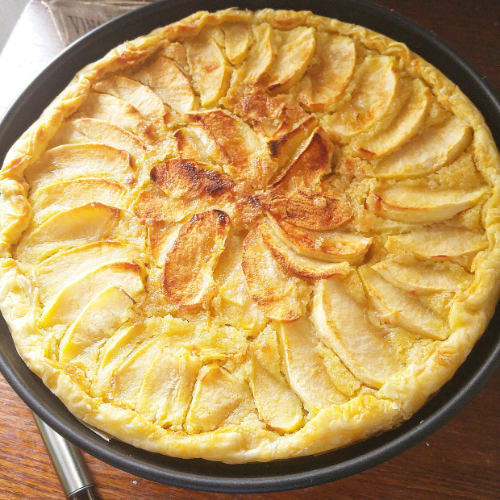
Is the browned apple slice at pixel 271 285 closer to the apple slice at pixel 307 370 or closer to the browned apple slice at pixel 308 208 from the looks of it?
the apple slice at pixel 307 370

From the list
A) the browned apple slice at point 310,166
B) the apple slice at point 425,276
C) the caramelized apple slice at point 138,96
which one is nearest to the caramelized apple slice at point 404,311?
the apple slice at point 425,276

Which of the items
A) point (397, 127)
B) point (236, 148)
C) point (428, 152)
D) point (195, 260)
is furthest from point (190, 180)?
point (428, 152)

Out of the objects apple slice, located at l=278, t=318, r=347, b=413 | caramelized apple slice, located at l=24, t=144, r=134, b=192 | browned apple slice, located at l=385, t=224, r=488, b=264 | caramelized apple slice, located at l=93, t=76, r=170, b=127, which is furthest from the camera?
caramelized apple slice, located at l=93, t=76, r=170, b=127

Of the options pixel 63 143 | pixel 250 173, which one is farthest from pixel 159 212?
pixel 63 143

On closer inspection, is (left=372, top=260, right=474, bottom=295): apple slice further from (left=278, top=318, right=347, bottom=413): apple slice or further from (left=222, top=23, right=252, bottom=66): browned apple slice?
(left=222, top=23, right=252, bottom=66): browned apple slice

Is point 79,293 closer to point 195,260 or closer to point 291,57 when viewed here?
point 195,260

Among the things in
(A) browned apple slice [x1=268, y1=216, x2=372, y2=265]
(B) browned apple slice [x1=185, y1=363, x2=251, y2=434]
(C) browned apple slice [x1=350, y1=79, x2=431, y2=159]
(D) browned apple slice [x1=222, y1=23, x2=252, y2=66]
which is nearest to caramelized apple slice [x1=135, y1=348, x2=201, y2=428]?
(B) browned apple slice [x1=185, y1=363, x2=251, y2=434]
